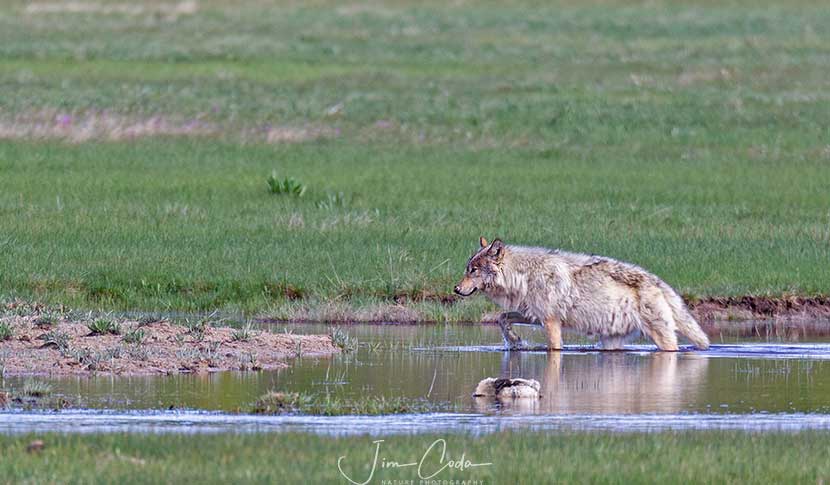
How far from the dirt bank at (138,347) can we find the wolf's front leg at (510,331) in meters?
1.64

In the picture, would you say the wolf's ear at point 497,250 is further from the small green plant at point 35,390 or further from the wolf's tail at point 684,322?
the small green plant at point 35,390

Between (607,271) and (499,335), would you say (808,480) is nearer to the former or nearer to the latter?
(607,271)

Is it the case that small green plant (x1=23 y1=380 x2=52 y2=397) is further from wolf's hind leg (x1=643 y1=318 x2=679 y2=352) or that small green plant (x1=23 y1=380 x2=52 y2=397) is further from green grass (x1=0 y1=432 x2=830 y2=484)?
wolf's hind leg (x1=643 y1=318 x2=679 y2=352)

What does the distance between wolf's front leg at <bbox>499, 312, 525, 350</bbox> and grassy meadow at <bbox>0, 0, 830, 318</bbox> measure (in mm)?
2302

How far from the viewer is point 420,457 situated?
1062 centimetres

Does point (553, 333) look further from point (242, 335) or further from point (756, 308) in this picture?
point (756, 308)

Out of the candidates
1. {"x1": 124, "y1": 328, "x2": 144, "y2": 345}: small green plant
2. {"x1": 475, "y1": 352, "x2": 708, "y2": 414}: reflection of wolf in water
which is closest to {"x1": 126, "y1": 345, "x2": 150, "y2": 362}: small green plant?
{"x1": 124, "y1": 328, "x2": 144, "y2": 345}: small green plant

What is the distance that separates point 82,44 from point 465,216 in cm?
3380

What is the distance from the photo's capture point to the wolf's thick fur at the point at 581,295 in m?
16.5

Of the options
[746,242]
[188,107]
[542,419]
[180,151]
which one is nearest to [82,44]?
[188,107]

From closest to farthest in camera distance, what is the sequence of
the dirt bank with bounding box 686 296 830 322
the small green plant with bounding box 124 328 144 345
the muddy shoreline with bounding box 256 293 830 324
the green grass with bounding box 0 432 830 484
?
the green grass with bounding box 0 432 830 484 → the small green plant with bounding box 124 328 144 345 → the muddy shoreline with bounding box 256 293 830 324 → the dirt bank with bounding box 686 296 830 322

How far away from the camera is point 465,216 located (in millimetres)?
26625

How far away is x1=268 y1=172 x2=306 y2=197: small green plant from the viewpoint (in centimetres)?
2875

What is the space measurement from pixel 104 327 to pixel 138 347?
0.76 meters
